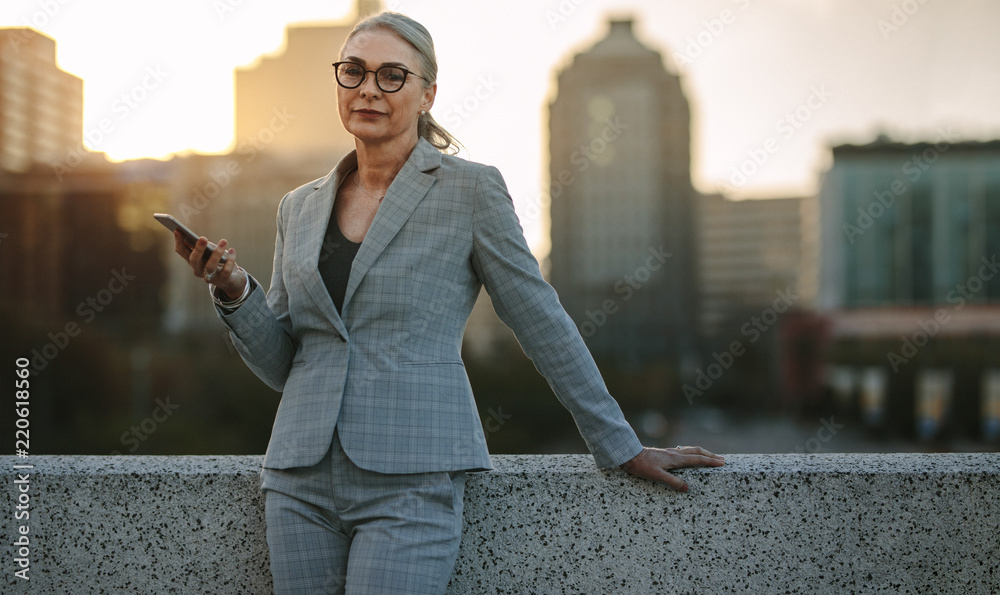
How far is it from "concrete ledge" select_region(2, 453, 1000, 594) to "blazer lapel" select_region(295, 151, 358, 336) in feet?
1.77

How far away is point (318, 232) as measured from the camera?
2.04m

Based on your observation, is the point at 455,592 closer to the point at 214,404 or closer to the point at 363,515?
the point at 363,515

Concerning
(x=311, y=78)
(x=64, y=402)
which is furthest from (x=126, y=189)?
(x=311, y=78)

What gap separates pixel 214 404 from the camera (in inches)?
2093

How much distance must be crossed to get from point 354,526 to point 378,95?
3.13 feet

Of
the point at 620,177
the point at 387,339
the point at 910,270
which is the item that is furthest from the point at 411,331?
the point at 620,177

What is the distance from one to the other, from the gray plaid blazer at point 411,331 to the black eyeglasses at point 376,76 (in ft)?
0.54

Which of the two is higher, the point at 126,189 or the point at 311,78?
the point at 311,78

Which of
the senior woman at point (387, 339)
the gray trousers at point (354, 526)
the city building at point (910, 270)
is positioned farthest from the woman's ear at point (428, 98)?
the city building at point (910, 270)

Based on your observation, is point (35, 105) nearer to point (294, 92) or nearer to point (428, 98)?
point (294, 92)

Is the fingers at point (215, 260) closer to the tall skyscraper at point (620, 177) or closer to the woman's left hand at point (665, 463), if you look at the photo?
the woman's left hand at point (665, 463)

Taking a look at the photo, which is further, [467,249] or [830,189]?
[830,189]

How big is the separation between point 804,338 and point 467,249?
8754 centimetres

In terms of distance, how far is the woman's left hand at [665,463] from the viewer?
2105 millimetres
